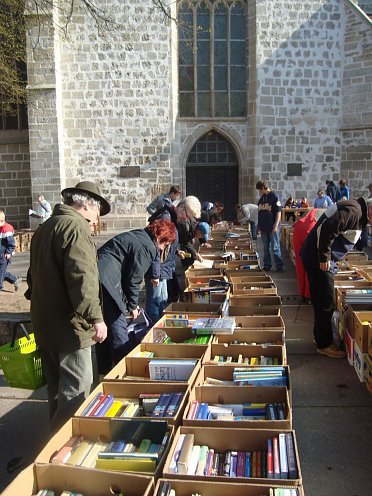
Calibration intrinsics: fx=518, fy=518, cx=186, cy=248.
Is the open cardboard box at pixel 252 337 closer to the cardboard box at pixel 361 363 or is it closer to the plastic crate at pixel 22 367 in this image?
the cardboard box at pixel 361 363

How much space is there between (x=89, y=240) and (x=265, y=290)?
265cm

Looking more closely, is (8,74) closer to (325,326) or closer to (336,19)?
(336,19)

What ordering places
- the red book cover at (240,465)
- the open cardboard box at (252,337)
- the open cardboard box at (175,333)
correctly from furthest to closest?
the open cardboard box at (175,333), the open cardboard box at (252,337), the red book cover at (240,465)

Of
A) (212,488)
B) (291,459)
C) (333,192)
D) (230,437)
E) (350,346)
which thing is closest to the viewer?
(212,488)

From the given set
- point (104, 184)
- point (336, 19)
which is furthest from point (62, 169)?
point (336, 19)

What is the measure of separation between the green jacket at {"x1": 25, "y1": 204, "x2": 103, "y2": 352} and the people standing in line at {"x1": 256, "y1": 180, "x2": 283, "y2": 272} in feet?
19.9

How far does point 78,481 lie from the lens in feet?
7.14

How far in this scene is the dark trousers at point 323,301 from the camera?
508 centimetres

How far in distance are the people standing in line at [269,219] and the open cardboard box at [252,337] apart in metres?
5.05

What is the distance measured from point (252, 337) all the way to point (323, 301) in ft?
4.44

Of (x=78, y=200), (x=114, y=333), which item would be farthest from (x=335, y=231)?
(x=78, y=200)

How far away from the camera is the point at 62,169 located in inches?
603

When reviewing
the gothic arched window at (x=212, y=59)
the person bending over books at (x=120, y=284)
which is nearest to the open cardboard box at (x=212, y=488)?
the person bending over books at (x=120, y=284)

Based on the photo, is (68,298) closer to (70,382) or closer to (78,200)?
(70,382)
